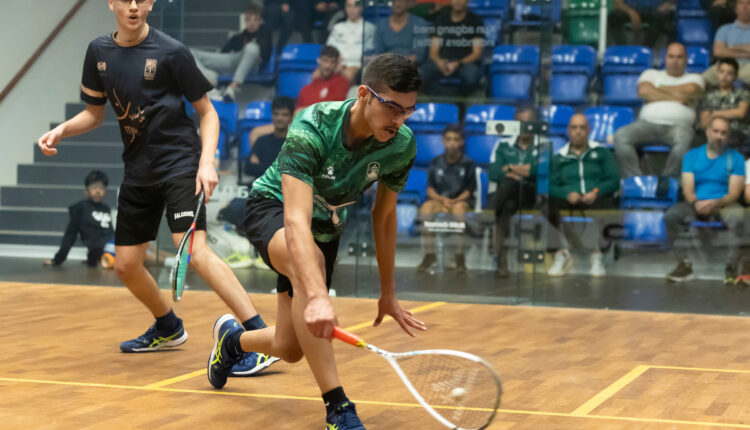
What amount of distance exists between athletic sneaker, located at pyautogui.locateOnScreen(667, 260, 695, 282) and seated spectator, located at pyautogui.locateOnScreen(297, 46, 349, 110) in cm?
253

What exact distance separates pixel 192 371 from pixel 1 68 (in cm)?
646

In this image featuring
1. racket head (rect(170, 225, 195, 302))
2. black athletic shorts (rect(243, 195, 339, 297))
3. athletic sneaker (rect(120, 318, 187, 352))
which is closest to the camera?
black athletic shorts (rect(243, 195, 339, 297))

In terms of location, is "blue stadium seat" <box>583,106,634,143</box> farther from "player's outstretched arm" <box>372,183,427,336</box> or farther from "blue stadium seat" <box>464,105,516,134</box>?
"player's outstretched arm" <box>372,183,427,336</box>

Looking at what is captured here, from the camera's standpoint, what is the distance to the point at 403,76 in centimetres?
305

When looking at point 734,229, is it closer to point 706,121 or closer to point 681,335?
point 706,121

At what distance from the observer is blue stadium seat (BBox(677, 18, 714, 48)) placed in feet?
24.4

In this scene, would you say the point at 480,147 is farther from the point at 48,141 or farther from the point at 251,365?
the point at 48,141

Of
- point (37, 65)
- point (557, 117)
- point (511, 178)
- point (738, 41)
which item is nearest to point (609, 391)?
point (511, 178)

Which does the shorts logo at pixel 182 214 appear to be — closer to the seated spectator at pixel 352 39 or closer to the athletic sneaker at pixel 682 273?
the seated spectator at pixel 352 39

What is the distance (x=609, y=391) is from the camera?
4.21m

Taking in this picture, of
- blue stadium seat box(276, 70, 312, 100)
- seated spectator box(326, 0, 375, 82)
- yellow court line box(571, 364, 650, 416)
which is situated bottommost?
yellow court line box(571, 364, 650, 416)

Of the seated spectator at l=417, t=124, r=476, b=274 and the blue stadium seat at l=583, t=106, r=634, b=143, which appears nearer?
the seated spectator at l=417, t=124, r=476, b=274

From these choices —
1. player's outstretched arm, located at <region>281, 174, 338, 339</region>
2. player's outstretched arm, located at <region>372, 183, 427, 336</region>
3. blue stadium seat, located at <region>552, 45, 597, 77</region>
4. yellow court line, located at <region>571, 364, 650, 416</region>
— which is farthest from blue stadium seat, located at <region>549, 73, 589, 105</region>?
player's outstretched arm, located at <region>281, 174, 338, 339</region>

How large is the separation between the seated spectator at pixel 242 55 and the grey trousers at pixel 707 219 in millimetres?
2998
